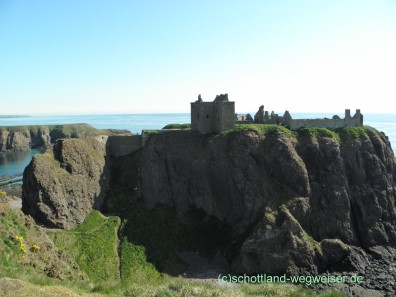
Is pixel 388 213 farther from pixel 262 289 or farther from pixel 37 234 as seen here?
pixel 37 234

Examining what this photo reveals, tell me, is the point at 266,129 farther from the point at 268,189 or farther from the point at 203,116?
the point at 268,189

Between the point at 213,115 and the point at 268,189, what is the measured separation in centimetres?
1937

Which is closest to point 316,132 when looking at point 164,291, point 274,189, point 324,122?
point 324,122

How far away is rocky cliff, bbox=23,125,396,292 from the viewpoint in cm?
6056

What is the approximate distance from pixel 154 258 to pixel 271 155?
1142 inches

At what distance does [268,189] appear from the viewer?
223 feet

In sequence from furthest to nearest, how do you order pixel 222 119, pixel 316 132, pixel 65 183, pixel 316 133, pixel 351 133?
pixel 351 133
pixel 316 132
pixel 316 133
pixel 222 119
pixel 65 183

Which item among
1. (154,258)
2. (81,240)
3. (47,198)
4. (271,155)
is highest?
(271,155)

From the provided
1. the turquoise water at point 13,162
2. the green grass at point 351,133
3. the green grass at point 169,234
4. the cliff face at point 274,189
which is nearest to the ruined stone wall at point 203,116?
the cliff face at point 274,189

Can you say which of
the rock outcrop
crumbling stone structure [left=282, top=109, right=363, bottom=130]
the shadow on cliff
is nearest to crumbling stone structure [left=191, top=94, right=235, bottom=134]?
crumbling stone structure [left=282, top=109, right=363, bottom=130]

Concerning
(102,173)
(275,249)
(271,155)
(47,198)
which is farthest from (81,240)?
(271,155)

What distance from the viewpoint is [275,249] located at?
6072cm

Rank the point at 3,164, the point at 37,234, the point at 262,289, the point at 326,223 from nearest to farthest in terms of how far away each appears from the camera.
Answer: the point at 262,289 < the point at 37,234 < the point at 326,223 < the point at 3,164

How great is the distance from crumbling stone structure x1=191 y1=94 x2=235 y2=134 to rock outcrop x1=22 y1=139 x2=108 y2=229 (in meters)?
20.9
